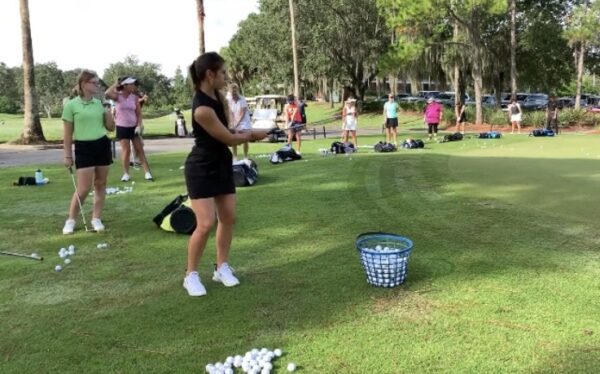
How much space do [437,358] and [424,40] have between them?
93.7ft

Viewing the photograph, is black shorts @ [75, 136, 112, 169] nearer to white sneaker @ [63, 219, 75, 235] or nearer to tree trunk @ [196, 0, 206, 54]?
white sneaker @ [63, 219, 75, 235]

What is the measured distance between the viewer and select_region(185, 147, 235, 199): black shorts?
155 inches

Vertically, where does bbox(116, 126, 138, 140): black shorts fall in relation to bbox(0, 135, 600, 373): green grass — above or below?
above

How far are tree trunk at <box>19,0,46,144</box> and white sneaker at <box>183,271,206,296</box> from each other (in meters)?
19.2

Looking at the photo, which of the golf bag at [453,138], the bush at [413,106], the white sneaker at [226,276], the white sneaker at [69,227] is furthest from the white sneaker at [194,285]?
the bush at [413,106]

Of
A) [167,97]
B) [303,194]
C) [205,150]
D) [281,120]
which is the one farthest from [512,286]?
[167,97]

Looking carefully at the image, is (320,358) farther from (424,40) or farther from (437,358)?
(424,40)

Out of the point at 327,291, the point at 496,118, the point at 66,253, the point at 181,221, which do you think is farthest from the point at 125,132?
the point at 496,118

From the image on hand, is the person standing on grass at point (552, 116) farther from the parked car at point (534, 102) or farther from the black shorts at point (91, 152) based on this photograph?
the black shorts at point (91, 152)

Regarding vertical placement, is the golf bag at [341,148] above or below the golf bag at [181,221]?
above

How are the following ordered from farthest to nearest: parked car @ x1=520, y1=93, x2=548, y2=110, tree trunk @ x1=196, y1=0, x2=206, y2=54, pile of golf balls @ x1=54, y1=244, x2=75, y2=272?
parked car @ x1=520, y1=93, x2=548, y2=110, tree trunk @ x1=196, y1=0, x2=206, y2=54, pile of golf balls @ x1=54, y1=244, x2=75, y2=272

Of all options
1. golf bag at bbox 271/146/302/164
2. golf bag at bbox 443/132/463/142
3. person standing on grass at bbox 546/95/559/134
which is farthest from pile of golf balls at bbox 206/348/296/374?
person standing on grass at bbox 546/95/559/134

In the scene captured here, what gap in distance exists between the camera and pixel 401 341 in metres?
3.27

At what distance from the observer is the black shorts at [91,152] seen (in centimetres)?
595
